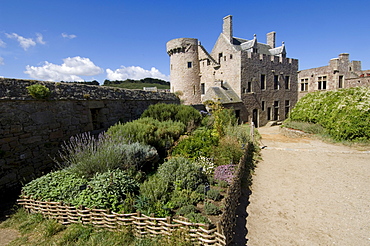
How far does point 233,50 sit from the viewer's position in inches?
738

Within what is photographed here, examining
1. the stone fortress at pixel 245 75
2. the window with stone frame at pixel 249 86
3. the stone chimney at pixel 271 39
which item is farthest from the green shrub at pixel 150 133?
the stone chimney at pixel 271 39

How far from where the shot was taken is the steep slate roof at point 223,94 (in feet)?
54.2

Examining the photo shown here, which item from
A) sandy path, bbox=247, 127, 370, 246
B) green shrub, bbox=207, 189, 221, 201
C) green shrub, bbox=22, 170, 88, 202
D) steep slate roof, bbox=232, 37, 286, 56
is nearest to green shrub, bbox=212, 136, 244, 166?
sandy path, bbox=247, 127, 370, 246

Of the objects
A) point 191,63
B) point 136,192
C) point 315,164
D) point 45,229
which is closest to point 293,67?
point 191,63

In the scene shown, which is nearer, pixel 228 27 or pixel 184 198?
pixel 184 198

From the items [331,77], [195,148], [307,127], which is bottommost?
[195,148]

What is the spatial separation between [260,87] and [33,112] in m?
19.3

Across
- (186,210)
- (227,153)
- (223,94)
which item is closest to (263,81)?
(223,94)

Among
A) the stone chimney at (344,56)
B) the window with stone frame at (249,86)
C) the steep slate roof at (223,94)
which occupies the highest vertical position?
the stone chimney at (344,56)

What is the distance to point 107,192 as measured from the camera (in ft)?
12.8

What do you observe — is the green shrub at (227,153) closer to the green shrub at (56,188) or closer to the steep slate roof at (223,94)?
the green shrub at (56,188)

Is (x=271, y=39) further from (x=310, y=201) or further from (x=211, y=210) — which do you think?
→ (x=211, y=210)

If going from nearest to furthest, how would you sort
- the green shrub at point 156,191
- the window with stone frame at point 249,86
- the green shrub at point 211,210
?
1. the green shrub at point 211,210
2. the green shrub at point 156,191
3. the window with stone frame at point 249,86

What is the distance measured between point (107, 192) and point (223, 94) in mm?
15031
